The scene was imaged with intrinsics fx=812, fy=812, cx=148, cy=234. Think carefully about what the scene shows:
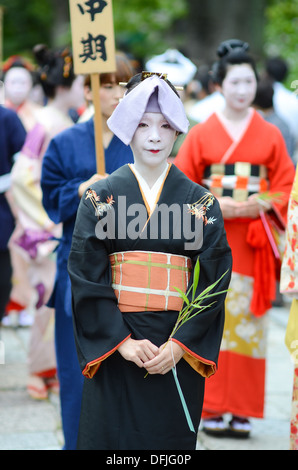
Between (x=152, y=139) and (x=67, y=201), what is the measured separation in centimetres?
108

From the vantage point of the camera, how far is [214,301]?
3.14 meters

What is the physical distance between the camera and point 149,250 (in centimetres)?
311

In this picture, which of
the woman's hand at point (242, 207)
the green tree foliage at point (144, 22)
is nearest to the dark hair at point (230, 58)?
the woman's hand at point (242, 207)

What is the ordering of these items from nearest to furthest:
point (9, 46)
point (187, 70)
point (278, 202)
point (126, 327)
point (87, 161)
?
point (126, 327) → point (87, 161) → point (278, 202) → point (187, 70) → point (9, 46)

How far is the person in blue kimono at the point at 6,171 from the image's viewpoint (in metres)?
5.30

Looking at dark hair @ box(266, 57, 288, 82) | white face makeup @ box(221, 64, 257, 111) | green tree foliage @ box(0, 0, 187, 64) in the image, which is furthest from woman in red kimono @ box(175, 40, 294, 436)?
green tree foliage @ box(0, 0, 187, 64)

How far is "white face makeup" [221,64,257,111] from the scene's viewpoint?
15.8ft

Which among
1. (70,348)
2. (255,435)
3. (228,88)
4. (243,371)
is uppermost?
(228,88)

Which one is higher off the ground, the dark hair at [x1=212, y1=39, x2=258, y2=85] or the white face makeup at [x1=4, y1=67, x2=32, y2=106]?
the white face makeup at [x1=4, y1=67, x2=32, y2=106]

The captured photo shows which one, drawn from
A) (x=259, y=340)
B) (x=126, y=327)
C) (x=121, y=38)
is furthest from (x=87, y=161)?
(x=121, y=38)

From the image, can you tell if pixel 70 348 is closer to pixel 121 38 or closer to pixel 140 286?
pixel 140 286

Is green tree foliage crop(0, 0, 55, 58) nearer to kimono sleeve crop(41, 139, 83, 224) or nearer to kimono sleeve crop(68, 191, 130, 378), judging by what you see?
kimono sleeve crop(41, 139, 83, 224)

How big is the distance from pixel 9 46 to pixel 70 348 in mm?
21256

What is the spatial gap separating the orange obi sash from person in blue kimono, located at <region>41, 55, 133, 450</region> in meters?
0.99
